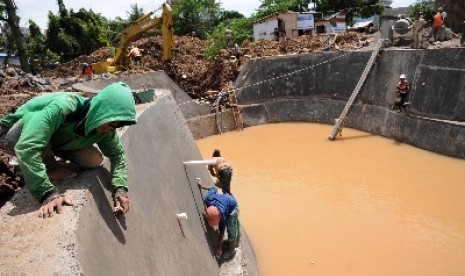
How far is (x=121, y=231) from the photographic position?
2.67 metres

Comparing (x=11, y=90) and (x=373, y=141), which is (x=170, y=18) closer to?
(x=11, y=90)

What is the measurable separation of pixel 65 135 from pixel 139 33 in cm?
1433

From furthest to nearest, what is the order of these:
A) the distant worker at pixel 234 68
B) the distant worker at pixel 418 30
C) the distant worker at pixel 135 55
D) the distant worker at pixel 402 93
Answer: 1. the distant worker at pixel 135 55
2. the distant worker at pixel 234 68
3. the distant worker at pixel 418 30
4. the distant worker at pixel 402 93

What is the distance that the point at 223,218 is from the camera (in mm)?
4898

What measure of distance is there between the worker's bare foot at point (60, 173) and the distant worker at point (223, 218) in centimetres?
225

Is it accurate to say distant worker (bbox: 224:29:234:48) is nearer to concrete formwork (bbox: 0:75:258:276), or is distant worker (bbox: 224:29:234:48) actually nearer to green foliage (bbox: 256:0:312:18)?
green foliage (bbox: 256:0:312:18)

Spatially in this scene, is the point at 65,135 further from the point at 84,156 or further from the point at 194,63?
the point at 194,63

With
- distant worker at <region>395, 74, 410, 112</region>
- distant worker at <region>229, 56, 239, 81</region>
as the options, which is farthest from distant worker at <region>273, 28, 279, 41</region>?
distant worker at <region>395, 74, 410, 112</region>

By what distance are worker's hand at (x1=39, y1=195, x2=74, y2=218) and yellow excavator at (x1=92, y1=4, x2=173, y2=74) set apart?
14.0 m

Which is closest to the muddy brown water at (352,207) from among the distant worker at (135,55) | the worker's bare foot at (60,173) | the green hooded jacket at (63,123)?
the worker's bare foot at (60,173)

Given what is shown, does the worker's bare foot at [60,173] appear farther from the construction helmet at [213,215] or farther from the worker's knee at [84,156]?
the construction helmet at [213,215]

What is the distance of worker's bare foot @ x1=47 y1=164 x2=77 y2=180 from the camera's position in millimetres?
2818

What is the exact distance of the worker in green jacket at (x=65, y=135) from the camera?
231 cm

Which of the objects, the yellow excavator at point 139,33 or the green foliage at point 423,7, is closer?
the yellow excavator at point 139,33
